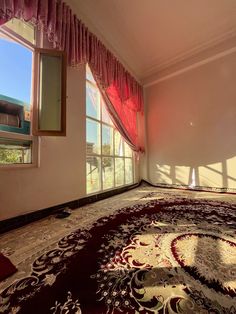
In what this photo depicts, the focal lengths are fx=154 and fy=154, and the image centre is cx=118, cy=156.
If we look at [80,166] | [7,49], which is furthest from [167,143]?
[7,49]

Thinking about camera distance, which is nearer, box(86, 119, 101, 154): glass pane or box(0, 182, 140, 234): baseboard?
box(0, 182, 140, 234): baseboard

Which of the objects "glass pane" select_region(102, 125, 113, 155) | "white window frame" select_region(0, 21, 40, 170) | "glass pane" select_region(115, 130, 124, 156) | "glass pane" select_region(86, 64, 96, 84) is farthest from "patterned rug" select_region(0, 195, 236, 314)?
"glass pane" select_region(86, 64, 96, 84)

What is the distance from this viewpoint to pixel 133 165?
3.44 meters

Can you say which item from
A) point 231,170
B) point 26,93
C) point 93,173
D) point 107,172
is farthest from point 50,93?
point 231,170

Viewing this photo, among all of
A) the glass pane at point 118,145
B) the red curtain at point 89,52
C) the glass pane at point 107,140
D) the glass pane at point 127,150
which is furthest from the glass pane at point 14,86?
the glass pane at point 127,150

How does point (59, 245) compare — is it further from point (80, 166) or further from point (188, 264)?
point (80, 166)

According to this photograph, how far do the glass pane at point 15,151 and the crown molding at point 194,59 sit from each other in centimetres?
310

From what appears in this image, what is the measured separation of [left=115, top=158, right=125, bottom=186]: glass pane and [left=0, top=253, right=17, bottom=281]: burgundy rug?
2110mm

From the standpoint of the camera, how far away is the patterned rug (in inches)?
24.6

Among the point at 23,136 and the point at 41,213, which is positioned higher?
the point at 23,136

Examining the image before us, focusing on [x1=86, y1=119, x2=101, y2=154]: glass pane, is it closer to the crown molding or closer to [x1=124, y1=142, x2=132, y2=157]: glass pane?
[x1=124, y1=142, x2=132, y2=157]: glass pane

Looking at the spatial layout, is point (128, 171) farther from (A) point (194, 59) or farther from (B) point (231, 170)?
(A) point (194, 59)

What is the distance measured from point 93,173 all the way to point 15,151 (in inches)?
44.6

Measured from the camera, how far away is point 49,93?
1689mm
